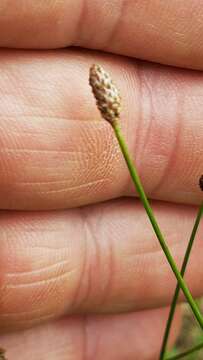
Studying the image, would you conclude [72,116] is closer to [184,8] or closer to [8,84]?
[8,84]

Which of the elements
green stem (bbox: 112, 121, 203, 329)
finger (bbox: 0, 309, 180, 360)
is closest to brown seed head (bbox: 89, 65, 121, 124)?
green stem (bbox: 112, 121, 203, 329)

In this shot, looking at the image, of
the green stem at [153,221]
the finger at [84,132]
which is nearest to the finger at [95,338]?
the finger at [84,132]

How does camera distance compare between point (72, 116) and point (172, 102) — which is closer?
point (72, 116)

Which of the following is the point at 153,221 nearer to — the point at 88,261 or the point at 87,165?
the point at 87,165

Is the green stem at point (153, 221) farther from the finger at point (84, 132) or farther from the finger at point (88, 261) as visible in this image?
the finger at point (88, 261)

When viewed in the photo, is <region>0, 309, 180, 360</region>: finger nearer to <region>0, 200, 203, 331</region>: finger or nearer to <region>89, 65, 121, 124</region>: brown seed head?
<region>0, 200, 203, 331</region>: finger

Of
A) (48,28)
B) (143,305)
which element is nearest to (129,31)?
(48,28)
